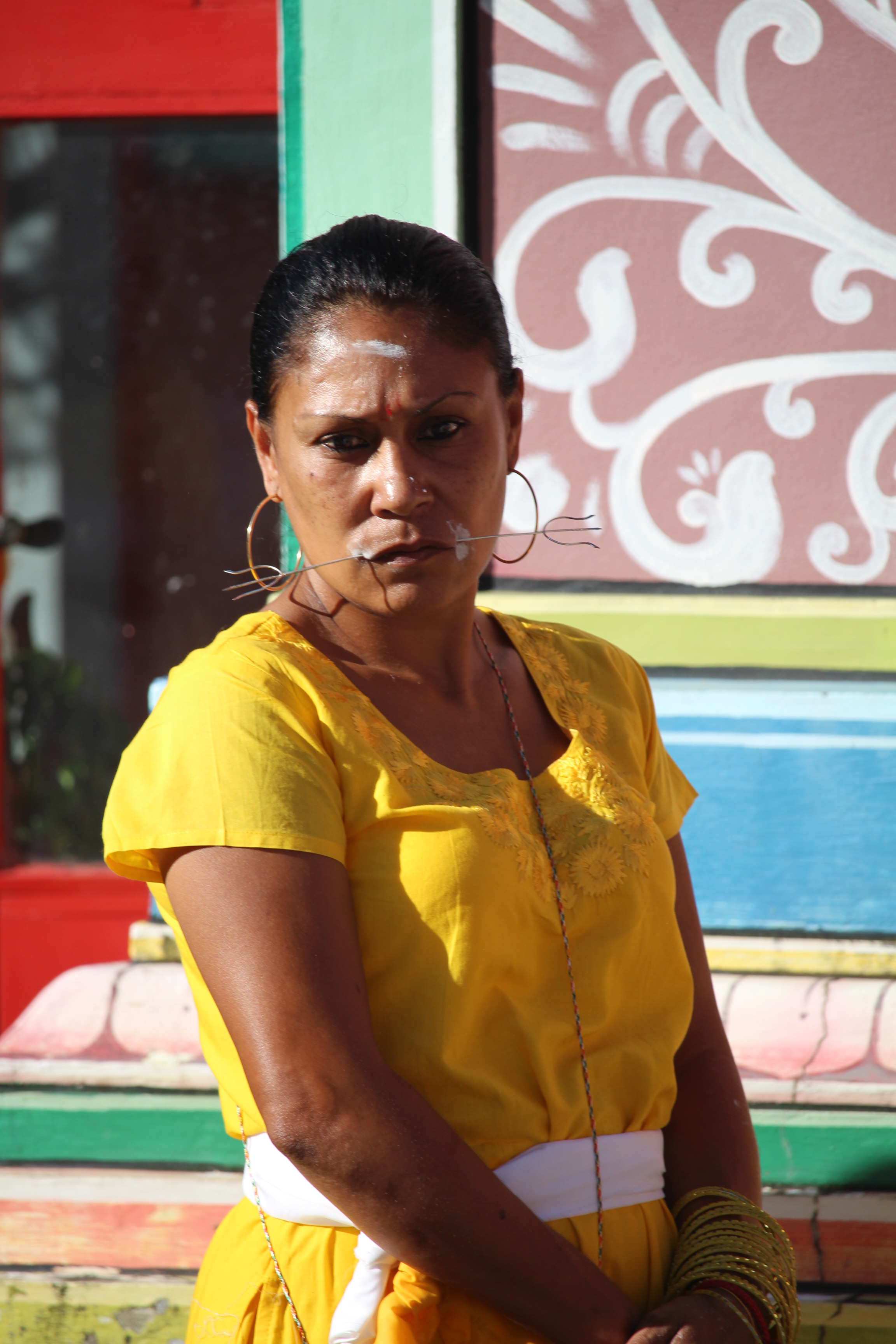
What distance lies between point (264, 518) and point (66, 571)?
0.69 m

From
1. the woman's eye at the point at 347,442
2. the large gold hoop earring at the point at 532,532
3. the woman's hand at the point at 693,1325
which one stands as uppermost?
the woman's eye at the point at 347,442

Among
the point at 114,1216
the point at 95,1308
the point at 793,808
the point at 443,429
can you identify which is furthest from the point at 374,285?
the point at 95,1308

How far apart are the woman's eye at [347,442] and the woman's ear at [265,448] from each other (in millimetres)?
111

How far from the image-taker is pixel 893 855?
223cm

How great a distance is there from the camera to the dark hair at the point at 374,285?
4.26ft

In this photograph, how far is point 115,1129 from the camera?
207 cm

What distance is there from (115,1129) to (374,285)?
155 centimetres

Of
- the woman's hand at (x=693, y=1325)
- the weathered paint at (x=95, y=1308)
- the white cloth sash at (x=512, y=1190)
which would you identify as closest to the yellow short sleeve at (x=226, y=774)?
the white cloth sash at (x=512, y=1190)

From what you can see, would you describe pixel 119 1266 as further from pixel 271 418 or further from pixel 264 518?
pixel 264 518

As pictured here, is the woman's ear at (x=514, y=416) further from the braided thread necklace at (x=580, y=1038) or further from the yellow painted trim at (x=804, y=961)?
the yellow painted trim at (x=804, y=961)

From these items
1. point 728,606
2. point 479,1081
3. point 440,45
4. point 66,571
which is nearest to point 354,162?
point 440,45

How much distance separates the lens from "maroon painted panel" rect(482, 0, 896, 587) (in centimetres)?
230

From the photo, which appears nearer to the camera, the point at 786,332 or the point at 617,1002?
the point at 617,1002

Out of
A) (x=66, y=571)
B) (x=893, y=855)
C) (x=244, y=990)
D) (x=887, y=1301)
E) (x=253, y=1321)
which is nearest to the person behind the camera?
(x=244, y=990)
